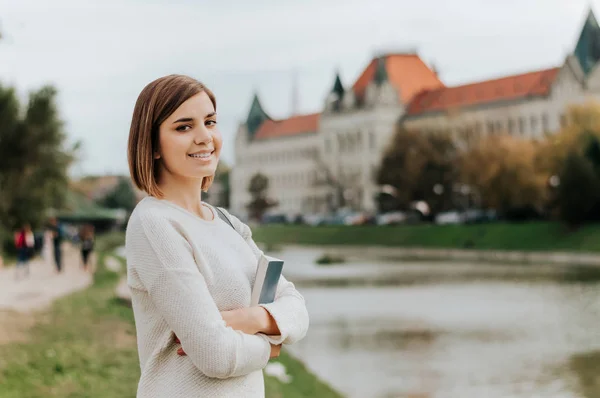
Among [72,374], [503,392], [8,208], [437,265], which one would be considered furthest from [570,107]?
[72,374]

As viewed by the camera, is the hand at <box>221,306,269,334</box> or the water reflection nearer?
the hand at <box>221,306,269,334</box>

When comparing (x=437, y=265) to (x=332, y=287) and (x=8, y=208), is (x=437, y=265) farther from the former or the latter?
(x=8, y=208)

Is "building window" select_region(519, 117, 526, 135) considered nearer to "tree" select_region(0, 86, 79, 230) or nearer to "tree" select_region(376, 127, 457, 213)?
"tree" select_region(376, 127, 457, 213)

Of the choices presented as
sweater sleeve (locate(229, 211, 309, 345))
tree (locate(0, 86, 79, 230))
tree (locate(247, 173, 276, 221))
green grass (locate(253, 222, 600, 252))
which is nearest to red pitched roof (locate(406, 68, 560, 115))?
tree (locate(247, 173, 276, 221))

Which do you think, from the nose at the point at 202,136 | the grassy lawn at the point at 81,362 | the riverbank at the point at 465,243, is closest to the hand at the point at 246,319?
the nose at the point at 202,136

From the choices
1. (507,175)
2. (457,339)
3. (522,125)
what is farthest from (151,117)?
(522,125)

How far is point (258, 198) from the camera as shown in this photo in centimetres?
10469

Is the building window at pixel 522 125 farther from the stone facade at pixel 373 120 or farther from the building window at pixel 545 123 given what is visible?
the building window at pixel 545 123

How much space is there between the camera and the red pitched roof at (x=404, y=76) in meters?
99.0

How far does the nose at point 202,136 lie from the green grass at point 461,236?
34.3 m

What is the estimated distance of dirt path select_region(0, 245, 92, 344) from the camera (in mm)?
11406

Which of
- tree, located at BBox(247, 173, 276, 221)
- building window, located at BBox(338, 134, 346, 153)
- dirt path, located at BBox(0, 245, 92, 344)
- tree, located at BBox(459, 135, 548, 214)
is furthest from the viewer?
tree, located at BBox(247, 173, 276, 221)

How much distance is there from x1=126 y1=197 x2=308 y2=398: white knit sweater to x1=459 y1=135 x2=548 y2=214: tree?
50.5 m

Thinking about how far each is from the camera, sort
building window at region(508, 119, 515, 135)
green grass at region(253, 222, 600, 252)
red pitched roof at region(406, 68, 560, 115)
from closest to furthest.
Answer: green grass at region(253, 222, 600, 252), red pitched roof at region(406, 68, 560, 115), building window at region(508, 119, 515, 135)
